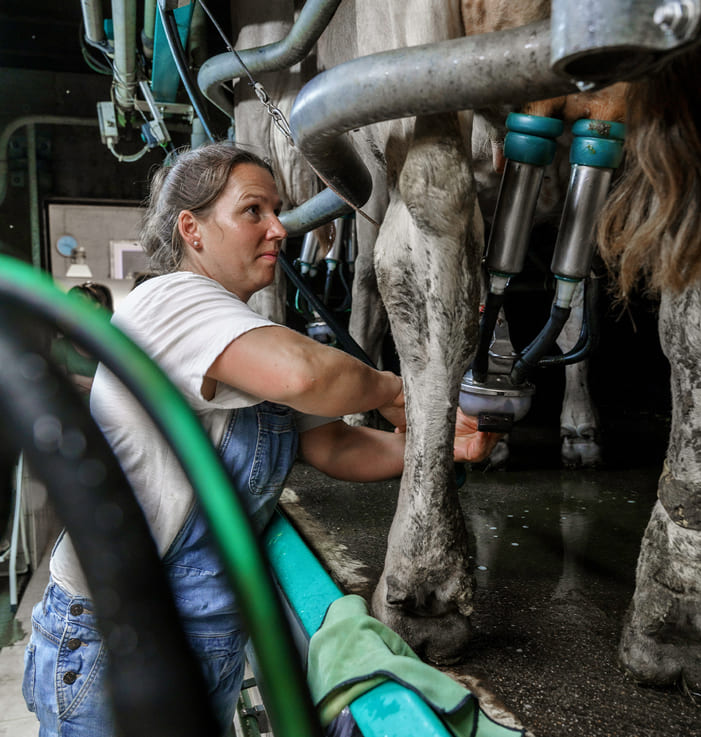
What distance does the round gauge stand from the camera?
7699 mm

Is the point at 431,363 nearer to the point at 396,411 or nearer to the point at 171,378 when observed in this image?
the point at 396,411

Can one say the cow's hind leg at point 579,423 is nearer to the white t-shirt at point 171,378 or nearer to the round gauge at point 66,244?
the white t-shirt at point 171,378

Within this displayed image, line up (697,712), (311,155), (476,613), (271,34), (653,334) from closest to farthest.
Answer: (697,712)
(311,155)
(476,613)
(271,34)
(653,334)

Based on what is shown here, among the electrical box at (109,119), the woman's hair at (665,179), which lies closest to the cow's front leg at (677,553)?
the woman's hair at (665,179)

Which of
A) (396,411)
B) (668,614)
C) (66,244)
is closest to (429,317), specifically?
(396,411)

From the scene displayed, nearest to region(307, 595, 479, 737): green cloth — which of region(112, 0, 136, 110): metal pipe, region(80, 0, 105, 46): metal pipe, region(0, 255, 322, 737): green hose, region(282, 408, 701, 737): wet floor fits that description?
region(282, 408, 701, 737): wet floor

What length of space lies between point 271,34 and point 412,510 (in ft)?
6.12

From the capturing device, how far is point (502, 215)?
1.29 meters

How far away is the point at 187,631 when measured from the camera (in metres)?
0.91

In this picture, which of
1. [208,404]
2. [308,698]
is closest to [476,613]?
[208,404]

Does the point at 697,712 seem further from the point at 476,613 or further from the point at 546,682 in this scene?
the point at 476,613

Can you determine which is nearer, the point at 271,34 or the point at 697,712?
the point at 697,712

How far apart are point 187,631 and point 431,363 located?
59 cm

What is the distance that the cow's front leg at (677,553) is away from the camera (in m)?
0.96
